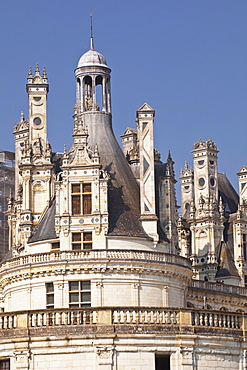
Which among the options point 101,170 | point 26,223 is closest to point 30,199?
point 26,223

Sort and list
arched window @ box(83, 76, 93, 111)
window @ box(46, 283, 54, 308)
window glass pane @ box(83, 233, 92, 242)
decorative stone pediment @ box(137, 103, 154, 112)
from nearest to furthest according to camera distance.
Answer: window @ box(46, 283, 54, 308) < window glass pane @ box(83, 233, 92, 242) < decorative stone pediment @ box(137, 103, 154, 112) < arched window @ box(83, 76, 93, 111)

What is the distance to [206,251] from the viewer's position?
2525 inches

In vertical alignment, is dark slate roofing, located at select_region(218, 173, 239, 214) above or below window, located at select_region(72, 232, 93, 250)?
above

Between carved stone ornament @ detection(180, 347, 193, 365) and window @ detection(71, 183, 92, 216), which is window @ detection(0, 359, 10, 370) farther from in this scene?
window @ detection(71, 183, 92, 216)

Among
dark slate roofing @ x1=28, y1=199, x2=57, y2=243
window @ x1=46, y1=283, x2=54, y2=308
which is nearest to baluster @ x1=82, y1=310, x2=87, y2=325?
window @ x1=46, y1=283, x2=54, y2=308

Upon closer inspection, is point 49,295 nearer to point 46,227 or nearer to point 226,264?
point 46,227

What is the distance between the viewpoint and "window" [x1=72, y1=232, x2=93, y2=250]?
46500 mm

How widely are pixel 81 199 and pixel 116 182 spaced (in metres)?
2.71

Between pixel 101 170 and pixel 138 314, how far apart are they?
18.8 metres

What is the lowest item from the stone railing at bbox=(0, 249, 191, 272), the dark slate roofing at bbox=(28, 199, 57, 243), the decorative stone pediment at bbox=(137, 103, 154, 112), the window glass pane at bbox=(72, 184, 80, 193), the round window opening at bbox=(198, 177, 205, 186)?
the stone railing at bbox=(0, 249, 191, 272)

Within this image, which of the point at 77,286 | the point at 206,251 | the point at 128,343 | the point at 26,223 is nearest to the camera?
the point at 128,343

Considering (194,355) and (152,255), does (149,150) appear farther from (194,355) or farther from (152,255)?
(194,355)

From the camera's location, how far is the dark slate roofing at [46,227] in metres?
47.6

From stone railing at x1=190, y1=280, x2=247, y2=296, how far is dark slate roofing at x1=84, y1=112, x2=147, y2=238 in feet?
33.3
